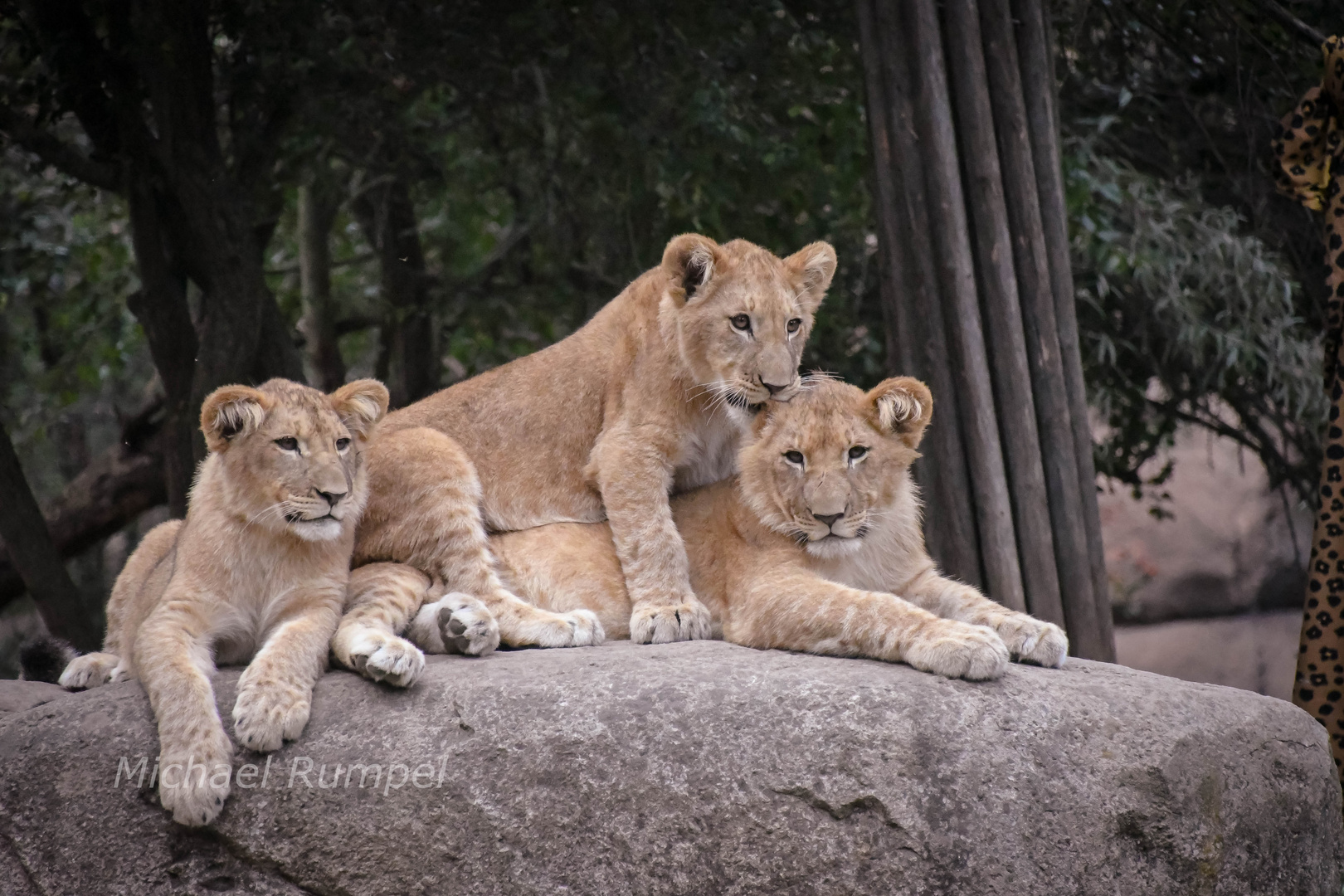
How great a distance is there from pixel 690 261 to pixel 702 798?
1884 mm

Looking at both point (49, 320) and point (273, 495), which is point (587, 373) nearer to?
point (273, 495)

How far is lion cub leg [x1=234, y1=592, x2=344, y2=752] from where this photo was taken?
329 centimetres

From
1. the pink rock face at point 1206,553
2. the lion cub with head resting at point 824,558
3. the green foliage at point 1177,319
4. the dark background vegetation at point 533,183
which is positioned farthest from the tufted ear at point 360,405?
the pink rock face at point 1206,553

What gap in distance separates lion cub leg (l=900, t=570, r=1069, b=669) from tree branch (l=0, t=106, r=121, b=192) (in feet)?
15.3

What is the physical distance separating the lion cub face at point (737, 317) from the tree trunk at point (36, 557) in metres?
3.63

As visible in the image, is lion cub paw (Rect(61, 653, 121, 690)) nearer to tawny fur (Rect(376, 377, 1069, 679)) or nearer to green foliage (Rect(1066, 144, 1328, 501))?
tawny fur (Rect(376, 377, 1069, 679))

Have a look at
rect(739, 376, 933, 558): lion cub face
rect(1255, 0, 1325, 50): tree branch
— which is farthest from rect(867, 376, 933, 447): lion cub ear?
rect(1255, 0, 1325, 50): tree branch

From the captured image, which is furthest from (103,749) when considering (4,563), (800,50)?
(800,50)

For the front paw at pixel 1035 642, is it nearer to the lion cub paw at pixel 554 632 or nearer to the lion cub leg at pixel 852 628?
the lion cub leg at pixel 852 628

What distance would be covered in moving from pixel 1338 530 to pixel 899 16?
2.69m

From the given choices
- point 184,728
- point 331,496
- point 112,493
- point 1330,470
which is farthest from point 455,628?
point 112,493

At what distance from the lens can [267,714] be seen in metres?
3.29

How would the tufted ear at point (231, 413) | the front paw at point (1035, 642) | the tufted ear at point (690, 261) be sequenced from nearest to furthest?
the tufted ear at point (231, 413) < the front paw at point (1035, 642) < the tufted ear at point (690, 261)

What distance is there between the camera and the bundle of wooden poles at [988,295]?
5.17 m
